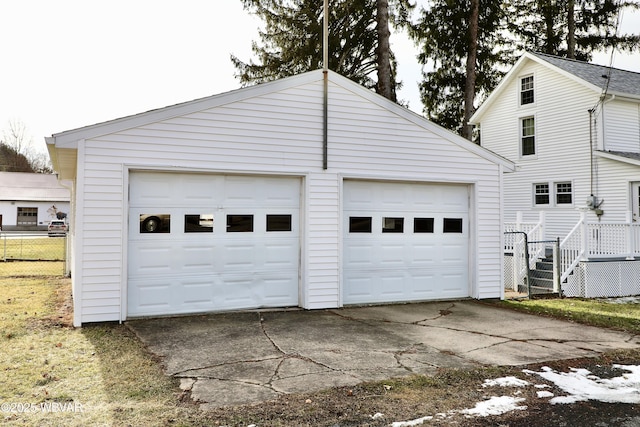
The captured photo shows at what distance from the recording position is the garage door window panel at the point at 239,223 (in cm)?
782

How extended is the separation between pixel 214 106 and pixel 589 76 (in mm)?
13770

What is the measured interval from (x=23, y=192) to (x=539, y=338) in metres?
45.5

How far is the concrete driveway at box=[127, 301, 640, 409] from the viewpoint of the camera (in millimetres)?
4500

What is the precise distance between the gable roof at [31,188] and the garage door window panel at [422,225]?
38872 mm

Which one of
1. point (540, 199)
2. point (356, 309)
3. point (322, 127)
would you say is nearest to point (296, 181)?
point (322, 127)

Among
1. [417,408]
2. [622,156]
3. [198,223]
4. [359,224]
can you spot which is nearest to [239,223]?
[198,223]

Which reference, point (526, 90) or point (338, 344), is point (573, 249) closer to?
point (338, 344)

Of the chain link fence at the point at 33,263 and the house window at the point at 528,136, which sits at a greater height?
the house window at the point at 528,136

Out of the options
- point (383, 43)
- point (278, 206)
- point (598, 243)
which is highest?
point (383, 43)

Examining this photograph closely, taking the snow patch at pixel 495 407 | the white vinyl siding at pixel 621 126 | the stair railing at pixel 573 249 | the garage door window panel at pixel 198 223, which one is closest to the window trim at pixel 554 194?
the white vinyl siding at pixel 621 126

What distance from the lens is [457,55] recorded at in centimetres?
2064

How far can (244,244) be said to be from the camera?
7.90 meters

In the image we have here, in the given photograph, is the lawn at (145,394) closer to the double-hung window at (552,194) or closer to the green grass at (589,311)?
the green grass at (589,311)

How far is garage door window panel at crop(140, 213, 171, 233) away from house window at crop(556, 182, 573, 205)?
13515 mm
